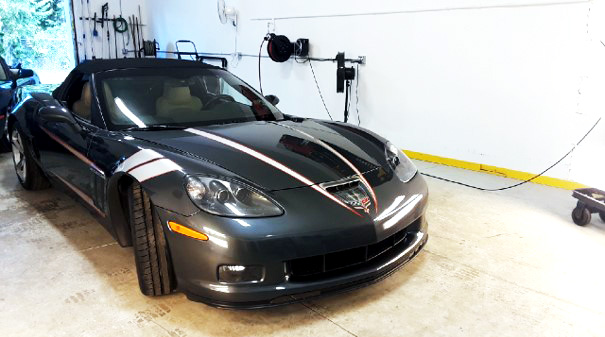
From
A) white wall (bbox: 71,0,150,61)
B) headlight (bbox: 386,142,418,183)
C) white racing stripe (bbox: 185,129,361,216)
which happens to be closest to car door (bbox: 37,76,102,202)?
white racing stripe (bbox: 185,129,361,216)

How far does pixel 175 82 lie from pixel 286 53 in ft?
11.8

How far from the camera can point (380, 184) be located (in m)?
2.01

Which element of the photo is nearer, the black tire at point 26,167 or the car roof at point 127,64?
the car roof at point 127,64

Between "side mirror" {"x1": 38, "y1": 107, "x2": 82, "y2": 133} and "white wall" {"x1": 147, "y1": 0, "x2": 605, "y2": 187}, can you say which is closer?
"side mirror" {"x1": 38, "y1": 107, "x2": 82, "y2": 133}

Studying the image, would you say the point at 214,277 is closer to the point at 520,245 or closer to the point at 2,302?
the point at 2,302

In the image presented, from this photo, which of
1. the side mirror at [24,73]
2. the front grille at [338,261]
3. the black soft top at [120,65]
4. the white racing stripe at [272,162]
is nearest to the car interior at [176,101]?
the black soft top at [120,65]

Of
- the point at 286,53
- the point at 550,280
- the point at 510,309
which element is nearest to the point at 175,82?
the point at 510,309

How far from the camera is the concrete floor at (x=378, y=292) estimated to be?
6.06 ft

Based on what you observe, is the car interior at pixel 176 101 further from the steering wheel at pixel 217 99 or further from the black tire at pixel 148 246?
the black tire at pixel 148 246

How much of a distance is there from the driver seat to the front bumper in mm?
889

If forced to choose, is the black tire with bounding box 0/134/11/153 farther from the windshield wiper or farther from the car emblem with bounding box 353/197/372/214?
the car emblem with bounding box 353/197/372/214

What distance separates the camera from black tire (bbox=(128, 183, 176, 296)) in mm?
1899

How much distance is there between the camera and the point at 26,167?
342 cm

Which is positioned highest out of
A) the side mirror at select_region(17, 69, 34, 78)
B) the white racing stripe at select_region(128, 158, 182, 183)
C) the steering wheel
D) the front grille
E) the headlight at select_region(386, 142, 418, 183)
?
the side mirror at select_region(17, 69, 34, 78)
